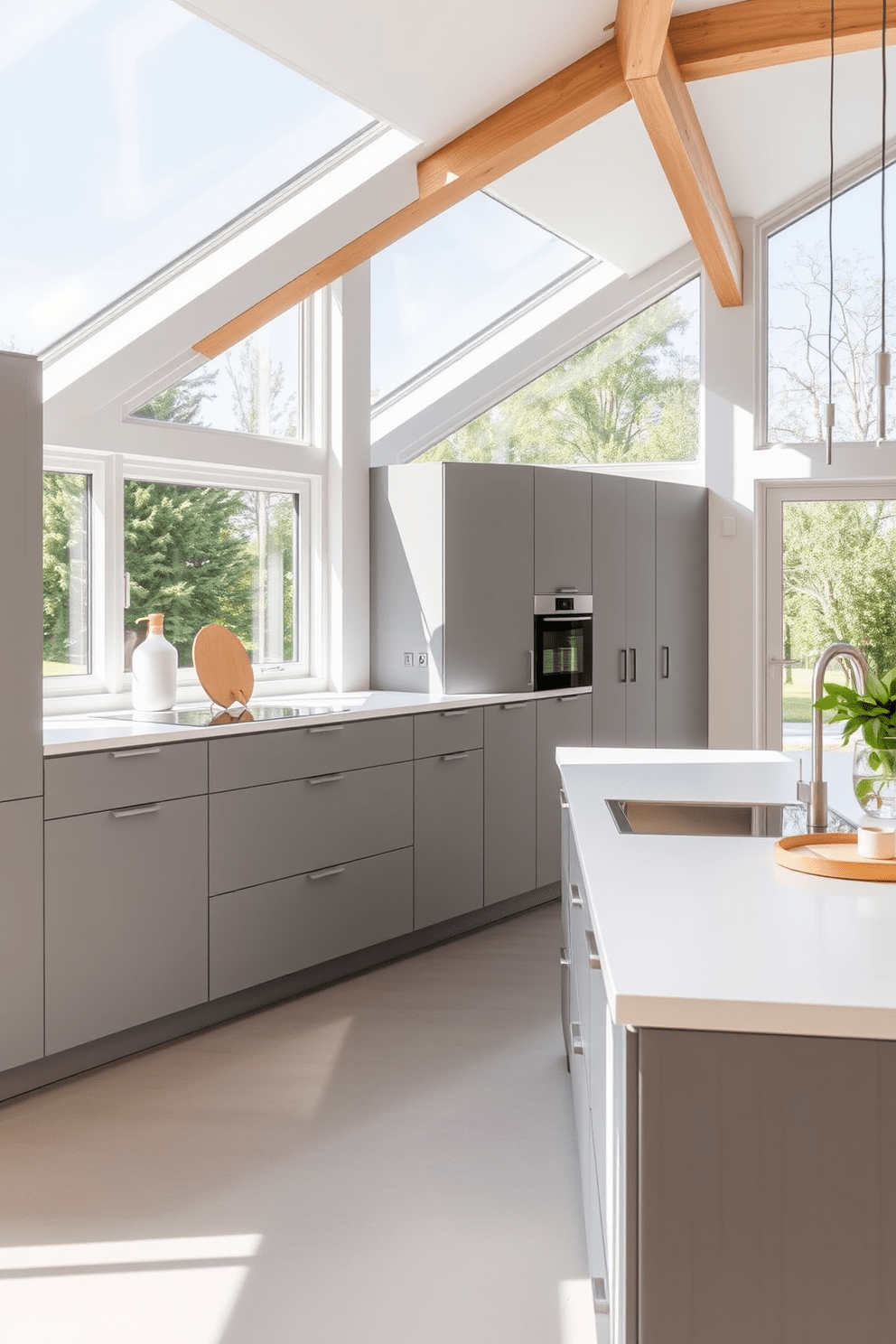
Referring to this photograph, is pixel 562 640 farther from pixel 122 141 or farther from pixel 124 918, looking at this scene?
pixel 122 141

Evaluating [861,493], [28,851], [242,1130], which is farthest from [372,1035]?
[861,493]

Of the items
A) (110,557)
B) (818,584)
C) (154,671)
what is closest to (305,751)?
(154,671)

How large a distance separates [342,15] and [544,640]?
2625 millimetres

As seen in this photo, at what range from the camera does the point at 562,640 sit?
17.8 ft

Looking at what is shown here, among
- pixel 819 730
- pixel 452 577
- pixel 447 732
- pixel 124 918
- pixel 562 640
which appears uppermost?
pixel 452 577

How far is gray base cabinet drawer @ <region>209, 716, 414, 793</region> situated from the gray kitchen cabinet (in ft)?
2.47

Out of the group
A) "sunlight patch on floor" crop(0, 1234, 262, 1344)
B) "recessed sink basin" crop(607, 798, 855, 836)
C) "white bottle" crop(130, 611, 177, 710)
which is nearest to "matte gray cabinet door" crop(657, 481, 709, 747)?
"white bottle" crop(130, 611, 177, 710)

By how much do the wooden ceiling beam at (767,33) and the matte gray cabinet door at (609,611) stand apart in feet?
5.97

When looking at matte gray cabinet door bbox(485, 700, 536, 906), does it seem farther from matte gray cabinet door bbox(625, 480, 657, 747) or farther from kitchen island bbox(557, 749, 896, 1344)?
kitchen island bbox(557, 749, 896, 1344)

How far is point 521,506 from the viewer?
→ 5.24m

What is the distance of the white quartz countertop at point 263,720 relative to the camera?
328 cm

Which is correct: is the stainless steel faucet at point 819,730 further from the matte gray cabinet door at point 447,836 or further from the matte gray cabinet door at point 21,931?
the matte gray cabinet door at point 447,836

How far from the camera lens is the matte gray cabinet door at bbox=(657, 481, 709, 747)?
20.1 feet

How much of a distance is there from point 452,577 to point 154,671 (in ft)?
4.77
